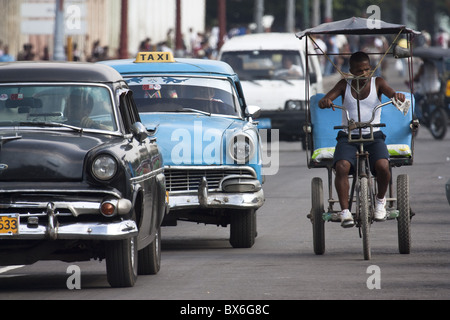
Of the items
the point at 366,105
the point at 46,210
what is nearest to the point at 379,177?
the point at 366,105

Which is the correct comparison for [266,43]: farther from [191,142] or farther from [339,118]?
[191,142]

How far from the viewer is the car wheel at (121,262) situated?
10328mm

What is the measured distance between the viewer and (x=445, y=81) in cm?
3391

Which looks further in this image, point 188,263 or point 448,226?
point 448,226

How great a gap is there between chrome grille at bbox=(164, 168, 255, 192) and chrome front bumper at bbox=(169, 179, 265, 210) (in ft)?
0.29

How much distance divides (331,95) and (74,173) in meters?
3.41

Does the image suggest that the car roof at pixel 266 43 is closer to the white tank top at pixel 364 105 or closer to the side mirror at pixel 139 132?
the white tank top at pixel 364 105

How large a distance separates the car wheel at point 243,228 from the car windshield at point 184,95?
1.36 meters

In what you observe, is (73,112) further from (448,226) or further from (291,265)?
(448,226)

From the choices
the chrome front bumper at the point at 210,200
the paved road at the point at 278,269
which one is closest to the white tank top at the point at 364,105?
the paved road at the point at 278,269

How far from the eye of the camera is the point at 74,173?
33.3 feet
